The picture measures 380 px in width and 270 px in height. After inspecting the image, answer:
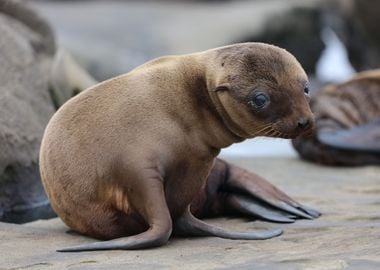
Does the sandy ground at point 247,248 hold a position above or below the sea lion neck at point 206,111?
below

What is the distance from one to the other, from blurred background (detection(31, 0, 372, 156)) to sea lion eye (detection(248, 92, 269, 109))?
9398 millimetres

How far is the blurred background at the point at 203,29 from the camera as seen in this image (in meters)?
14.6

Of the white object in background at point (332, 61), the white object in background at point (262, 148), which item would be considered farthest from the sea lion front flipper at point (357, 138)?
the white object in background at point (332, 61)

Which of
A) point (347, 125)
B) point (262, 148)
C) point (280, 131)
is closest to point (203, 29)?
point (262, 148)

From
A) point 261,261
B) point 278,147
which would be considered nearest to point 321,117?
point 278,147

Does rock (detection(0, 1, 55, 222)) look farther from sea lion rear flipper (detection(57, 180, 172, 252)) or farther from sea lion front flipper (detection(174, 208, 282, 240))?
sea lion rear flipper (detection(57, 180, 172, 252))

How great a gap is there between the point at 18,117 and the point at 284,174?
2.27 m

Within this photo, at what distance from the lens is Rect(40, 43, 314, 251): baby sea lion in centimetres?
419

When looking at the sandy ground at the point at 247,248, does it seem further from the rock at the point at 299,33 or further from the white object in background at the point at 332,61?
the white object in background at the point at 332,61

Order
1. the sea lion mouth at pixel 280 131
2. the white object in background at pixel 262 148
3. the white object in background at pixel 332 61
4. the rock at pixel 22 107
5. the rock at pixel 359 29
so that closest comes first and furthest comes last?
the sea lion mouth at pixel 280 131, the rock at pixel 22 107, the white object in background at pixel 262 148, the rock at pixel 359 29, the white object in background at pixel 332 61

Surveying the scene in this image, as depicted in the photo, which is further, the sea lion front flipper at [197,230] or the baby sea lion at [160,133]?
the sea lion front flipper at [197,230]

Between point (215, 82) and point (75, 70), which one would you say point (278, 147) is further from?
point (215, 82)

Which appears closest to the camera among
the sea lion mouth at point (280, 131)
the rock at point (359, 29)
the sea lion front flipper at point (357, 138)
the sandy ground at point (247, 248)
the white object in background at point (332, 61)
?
the sandy ground at point (247, 248)

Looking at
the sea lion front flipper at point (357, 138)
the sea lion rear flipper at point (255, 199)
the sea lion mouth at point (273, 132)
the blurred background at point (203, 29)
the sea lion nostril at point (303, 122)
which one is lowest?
the blurred background at point (203, 29)
